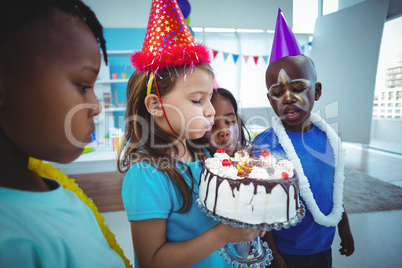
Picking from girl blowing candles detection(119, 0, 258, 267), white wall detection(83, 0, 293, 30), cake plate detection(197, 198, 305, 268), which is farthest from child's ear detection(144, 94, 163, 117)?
white wall detection(83, 0, 293, 30)

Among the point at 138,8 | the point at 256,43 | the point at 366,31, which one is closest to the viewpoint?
the point at 366,31

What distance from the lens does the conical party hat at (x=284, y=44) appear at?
855 millimetres

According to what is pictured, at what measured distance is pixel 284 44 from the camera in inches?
34.2

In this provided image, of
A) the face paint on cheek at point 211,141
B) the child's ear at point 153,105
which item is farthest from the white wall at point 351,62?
the child's ear at point 153,105

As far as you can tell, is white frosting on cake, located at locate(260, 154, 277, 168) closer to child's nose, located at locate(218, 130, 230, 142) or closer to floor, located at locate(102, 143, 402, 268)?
child's nose, located at locate(218, 130, 230, 142)

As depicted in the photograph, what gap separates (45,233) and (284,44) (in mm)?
951

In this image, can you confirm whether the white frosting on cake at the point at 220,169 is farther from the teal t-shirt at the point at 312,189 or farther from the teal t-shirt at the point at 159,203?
the teal t-shirt at the point at 312,189

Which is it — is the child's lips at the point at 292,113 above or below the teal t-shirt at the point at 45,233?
above

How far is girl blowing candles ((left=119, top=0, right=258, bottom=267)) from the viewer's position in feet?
1.84

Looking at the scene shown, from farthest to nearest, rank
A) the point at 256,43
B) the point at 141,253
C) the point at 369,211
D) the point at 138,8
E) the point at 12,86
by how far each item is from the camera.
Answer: the point at 256,43 → the point at 138,8 → the point at 369,211 → the point at 141,253 → the point at 12,86

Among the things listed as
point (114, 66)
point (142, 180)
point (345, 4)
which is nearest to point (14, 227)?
point (142, 180)

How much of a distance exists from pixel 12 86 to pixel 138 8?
4.39 m

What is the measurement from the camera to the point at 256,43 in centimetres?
449

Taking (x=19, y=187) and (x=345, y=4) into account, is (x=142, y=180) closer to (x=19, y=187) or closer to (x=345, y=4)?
(x=19, y=187)
